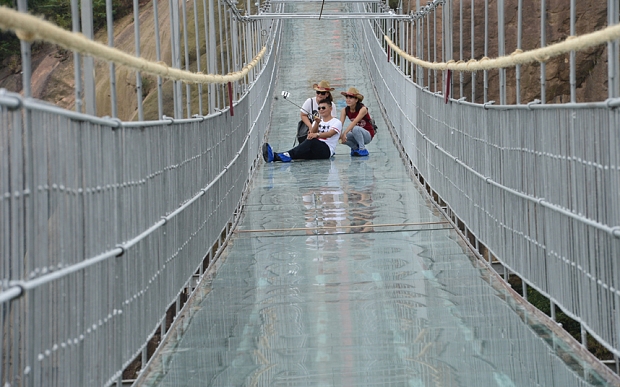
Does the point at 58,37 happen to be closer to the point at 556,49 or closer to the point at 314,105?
the point at 556,49

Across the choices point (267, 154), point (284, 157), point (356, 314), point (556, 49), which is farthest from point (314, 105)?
point (556, 49)

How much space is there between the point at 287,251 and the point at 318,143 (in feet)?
26.3

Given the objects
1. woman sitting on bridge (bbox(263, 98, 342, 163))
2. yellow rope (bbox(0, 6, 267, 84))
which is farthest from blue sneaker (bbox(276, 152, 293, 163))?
yellow rope (bbox(0, 6, 267, 84))

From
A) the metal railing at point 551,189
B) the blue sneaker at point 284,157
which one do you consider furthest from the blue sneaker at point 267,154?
the metal railing at point 551,189

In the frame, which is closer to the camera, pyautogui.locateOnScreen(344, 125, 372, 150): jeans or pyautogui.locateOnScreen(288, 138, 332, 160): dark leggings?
pyautogui.locateOnScreen(288, 138, 332, 160): dark leggings

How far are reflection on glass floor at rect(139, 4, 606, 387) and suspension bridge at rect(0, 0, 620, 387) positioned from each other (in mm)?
A: 22

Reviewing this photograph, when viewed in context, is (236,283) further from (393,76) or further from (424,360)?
(393,76)

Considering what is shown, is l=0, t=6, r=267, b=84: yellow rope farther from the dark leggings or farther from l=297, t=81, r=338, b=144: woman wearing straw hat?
l=297, t=81, r=338, b=144: woman wearing straw hat

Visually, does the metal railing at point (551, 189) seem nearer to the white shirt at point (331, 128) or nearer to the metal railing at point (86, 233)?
the metal railing at point (86, 233)

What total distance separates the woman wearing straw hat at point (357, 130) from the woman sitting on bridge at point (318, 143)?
11.9 inches

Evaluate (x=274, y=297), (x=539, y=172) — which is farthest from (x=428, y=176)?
(x=539, y=172)

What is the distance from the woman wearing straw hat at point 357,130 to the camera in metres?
17.7

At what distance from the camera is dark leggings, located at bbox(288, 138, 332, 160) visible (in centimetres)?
1723

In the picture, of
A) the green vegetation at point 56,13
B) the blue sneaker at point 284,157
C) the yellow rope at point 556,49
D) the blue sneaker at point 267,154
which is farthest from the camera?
the green vegetation at point 56,13
